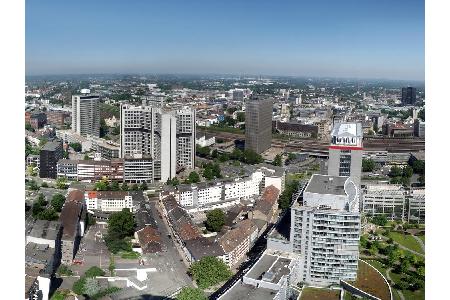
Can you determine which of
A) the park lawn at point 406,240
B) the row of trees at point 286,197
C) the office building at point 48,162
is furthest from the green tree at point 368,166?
the office building at point 48,162

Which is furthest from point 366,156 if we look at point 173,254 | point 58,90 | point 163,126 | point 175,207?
point 58,90

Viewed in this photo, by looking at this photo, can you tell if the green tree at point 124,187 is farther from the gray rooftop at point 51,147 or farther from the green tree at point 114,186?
the gray rooftop at point 51,147

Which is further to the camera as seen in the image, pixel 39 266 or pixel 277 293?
pixel 39 266

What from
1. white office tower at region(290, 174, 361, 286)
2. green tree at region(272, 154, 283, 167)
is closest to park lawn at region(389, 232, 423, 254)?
white office tower at region(290, 174, 361, 286)

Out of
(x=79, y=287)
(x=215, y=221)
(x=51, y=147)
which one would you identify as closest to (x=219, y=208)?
(x=215, y=221)

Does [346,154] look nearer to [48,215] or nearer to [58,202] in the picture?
[48,215]

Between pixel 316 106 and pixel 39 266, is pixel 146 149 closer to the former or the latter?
pixel 39 266

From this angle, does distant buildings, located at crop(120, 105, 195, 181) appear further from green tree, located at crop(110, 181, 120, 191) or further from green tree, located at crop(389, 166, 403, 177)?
green tree, located at crop(389, 166, 403, 177)

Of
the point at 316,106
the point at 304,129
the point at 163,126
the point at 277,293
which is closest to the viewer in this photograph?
the point at 277,293
